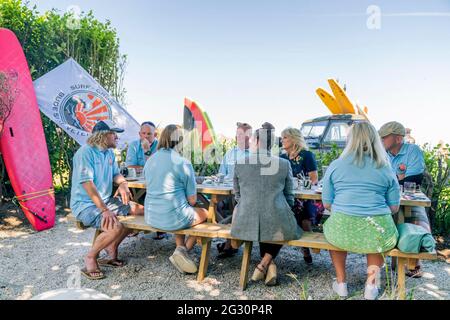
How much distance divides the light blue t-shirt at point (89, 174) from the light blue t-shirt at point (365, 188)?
227cm

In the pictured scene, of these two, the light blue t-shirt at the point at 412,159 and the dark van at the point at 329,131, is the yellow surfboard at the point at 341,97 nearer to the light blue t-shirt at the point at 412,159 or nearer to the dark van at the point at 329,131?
the dark van at the point at 329,131

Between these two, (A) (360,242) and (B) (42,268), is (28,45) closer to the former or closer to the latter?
(B) (42,268)

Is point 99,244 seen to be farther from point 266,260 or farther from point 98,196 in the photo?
point 266,260

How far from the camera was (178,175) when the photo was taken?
313cm

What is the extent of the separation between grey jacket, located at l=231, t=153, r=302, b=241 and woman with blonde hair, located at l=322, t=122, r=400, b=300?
40 cm

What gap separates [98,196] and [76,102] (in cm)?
320

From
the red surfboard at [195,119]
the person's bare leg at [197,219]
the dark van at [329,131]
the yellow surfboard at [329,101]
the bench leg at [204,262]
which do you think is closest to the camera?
the bench leg at [204,262]

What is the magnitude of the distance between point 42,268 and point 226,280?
1942mm

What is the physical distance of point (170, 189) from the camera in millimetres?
3119

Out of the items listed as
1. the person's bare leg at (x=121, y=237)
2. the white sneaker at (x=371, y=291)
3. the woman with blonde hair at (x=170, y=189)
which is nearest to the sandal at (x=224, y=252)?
the woman with blonde hair at (x=170, y=189)

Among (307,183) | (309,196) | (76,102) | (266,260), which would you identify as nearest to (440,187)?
(307,183)

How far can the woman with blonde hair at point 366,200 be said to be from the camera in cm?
259

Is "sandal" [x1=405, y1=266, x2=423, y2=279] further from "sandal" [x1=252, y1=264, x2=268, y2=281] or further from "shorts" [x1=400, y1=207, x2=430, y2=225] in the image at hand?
"sandal" [x1=252, y1=264, x2=268, y2=281]

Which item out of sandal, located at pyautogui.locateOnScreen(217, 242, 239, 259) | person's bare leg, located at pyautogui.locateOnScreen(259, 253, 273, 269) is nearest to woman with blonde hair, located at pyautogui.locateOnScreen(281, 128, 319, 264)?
person's bare leg, located at pyautogui.locateOnScreen(259, 253, 273, 269)
